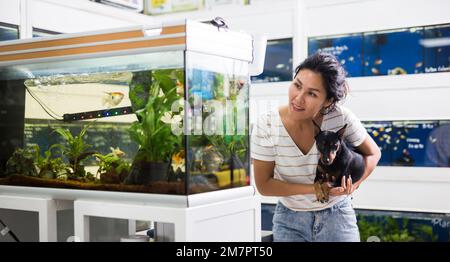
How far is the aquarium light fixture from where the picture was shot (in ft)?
6.03

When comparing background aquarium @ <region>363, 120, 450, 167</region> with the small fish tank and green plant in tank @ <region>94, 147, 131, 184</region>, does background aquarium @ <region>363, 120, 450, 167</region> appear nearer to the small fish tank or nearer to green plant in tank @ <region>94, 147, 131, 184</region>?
the small fish tank

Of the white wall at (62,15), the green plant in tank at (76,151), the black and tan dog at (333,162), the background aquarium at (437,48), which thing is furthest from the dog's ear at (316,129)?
the white wall at (62,15)

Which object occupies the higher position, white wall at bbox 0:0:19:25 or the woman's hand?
white wall at bbox 0:0:19:25

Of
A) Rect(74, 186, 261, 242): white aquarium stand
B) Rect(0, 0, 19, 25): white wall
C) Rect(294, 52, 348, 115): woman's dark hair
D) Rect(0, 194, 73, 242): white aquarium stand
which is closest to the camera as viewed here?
Rect(74, 186, 261, 242): white aquarium stand

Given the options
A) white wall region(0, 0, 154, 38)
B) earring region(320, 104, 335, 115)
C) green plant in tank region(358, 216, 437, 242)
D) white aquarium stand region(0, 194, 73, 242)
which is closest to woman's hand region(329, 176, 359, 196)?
earring region(320, 104, 335, 115)

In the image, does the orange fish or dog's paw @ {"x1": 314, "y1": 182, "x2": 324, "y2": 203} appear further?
dog's paw @ {"x1": 314, "y1": 182, "x2": 324, "y2": 203}

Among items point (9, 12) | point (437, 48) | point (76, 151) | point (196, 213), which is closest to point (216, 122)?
point (196, 213)

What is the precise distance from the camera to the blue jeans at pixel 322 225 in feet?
7.45

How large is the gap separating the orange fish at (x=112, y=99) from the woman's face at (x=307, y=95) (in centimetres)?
78

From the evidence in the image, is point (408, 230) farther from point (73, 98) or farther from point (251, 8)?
point (73, 98)

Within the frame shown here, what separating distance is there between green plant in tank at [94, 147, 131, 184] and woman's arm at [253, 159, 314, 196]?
0.69 m

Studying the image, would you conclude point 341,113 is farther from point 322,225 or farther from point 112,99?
point 112,99
